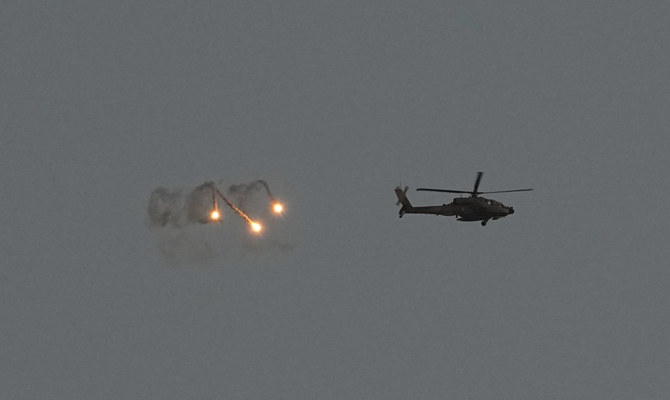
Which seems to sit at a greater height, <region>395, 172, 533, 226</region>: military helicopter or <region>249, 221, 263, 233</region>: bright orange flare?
<region>395, 172, 533, 226</region>: military helicopter

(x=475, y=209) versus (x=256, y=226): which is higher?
(x=475, y=209)

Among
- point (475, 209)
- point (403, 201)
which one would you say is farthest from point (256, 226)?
point (475, 209)

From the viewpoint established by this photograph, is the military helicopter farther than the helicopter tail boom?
No

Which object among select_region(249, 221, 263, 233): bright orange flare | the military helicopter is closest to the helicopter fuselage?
the military helicopter

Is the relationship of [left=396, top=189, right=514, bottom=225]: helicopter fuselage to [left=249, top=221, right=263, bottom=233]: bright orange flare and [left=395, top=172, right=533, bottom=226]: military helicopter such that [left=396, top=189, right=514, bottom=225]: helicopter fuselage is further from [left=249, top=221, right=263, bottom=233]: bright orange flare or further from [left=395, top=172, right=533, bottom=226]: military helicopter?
[left=249, top=221, right=263, bottom=233]: bright orange flare

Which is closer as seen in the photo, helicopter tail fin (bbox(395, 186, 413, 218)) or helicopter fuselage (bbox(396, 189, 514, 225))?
helicopter fuselage (bbox(396, 189, 514, 225))

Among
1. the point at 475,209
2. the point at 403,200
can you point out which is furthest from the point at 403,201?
the point at 475,209

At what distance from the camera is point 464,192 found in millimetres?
116812

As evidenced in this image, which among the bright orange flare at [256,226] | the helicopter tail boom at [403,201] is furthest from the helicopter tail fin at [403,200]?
the bright orange flare at [256,226]

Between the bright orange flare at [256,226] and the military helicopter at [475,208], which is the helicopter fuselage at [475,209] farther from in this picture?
the bright orange flare at [256,226]

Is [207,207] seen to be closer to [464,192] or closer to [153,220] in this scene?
[153,220]

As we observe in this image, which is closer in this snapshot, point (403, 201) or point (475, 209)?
point (475, 209)

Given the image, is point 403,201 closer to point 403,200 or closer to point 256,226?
point 403,200

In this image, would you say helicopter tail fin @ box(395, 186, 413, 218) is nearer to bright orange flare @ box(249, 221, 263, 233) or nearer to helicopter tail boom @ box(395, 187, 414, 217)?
helicopter tail boom @ box(395, 187, 414, 217)
